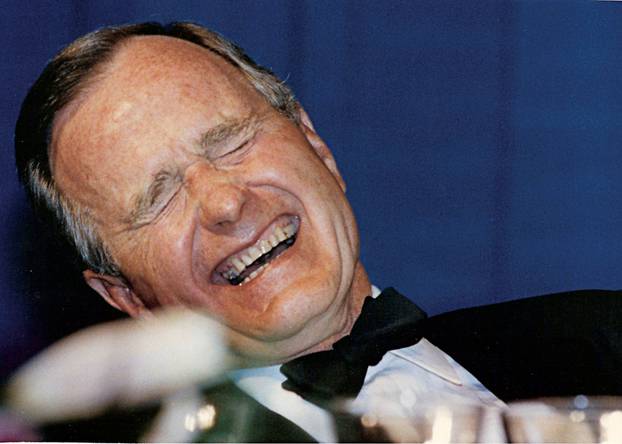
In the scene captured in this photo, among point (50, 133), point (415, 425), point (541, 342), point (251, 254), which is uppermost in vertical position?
point (50, 133)

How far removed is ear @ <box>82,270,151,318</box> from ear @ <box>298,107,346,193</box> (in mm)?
324

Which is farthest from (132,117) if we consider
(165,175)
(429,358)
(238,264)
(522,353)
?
(522,353)

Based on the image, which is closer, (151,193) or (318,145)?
(151,193)

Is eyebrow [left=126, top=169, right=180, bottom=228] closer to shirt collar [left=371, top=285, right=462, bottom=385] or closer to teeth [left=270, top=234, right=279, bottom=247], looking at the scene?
teeth [left=270, top=234, right=279, bottom=247]

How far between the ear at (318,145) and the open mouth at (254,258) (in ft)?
0.47

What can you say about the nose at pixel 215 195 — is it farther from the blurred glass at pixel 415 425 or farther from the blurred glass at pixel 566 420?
the blurred glass at pixel 566 420

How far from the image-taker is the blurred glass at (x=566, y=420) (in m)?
1.32

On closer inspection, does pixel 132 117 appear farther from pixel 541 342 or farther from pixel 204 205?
pixel 541 342

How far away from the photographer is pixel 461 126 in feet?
4.84

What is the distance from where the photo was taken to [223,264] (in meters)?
1.32

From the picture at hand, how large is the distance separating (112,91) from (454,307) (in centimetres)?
58

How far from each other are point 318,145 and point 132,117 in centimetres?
28

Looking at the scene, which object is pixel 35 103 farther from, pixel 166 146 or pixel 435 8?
pixel 435 8

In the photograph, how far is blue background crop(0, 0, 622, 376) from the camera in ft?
4.76
